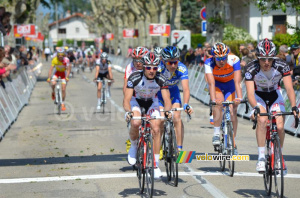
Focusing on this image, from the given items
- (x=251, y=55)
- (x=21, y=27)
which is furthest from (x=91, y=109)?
(x=21, y=27)

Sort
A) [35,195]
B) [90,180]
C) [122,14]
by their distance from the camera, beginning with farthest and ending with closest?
[122,14] → [90,180] → [35,195]

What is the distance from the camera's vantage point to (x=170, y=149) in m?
9.55

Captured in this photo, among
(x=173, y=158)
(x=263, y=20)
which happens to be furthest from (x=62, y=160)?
(x=263, y=20)

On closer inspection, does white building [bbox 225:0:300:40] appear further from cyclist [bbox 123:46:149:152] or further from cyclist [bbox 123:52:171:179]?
cyclist [bbox 123:52:171:179]

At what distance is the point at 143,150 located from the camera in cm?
865

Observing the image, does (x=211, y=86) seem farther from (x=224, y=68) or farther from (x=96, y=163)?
(x=96, y=163)

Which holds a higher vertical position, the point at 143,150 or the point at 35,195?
the point at 143,150

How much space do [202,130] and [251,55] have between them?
622 centimetres

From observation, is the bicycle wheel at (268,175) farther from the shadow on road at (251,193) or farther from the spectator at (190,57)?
the spectator at (190,57)

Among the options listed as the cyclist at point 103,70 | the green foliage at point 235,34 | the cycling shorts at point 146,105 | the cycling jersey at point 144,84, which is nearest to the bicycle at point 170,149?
the cycling shorts at point 146,105

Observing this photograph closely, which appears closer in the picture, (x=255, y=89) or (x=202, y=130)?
(x=255, y=89)

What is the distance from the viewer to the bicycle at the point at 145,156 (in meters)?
8.39

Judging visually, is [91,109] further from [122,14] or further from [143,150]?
[122,14]

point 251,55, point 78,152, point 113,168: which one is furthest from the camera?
point 251,55
